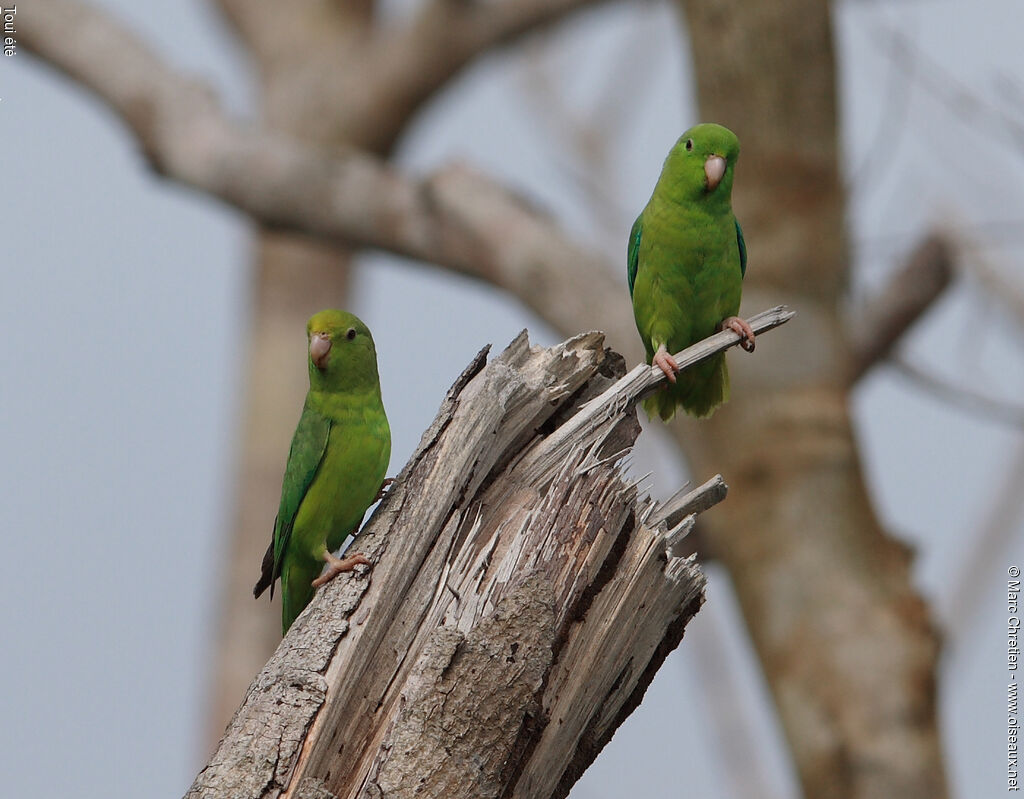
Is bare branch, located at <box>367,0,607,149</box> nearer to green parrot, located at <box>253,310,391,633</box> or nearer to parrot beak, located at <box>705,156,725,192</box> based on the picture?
green parrot, located at <box>253,310,391,633</box>

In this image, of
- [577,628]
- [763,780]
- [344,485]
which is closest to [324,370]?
[344,485]

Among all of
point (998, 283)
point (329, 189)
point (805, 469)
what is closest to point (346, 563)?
point (805, 469)

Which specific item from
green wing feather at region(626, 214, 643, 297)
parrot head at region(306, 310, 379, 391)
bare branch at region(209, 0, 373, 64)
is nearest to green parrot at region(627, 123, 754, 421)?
green wing feather at region(626, 214, 643, 297)

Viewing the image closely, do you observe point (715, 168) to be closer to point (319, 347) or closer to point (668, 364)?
point (668, 364)

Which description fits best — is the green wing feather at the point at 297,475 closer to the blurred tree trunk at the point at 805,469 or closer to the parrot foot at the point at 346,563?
the parrot foot at the point at 346,563

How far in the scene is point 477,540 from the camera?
346 centimetres

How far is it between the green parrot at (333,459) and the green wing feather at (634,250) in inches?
33.9

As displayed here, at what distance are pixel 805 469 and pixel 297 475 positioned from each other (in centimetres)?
406

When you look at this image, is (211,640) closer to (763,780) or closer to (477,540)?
(763,780)

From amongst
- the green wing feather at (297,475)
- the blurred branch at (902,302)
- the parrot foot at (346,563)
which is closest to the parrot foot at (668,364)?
the parrot foot at (346,563)

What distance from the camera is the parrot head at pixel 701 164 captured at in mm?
3098

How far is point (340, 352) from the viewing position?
3.69m

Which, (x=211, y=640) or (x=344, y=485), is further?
(x=211, y=640)

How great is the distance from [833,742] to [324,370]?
14.4ft
